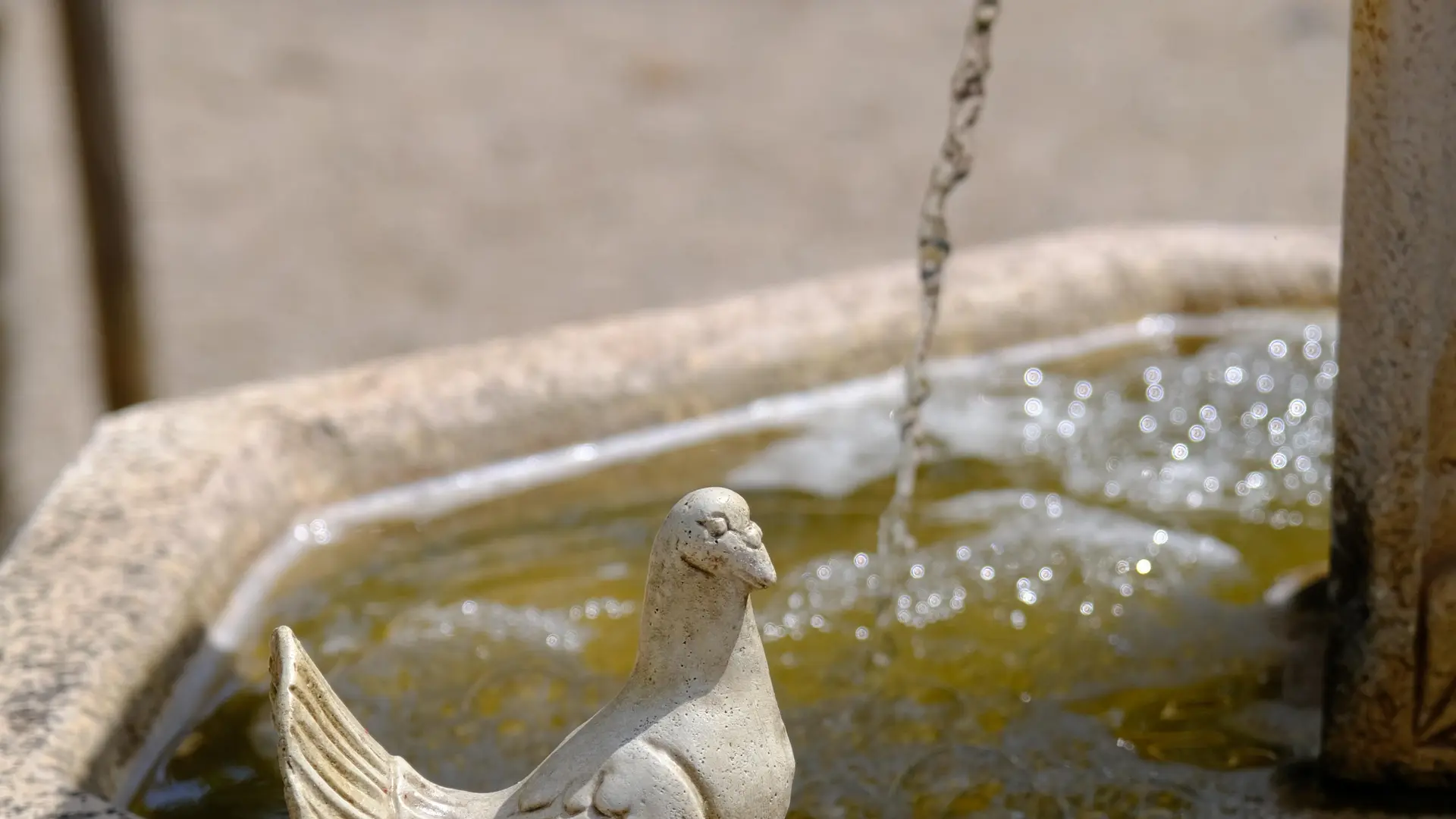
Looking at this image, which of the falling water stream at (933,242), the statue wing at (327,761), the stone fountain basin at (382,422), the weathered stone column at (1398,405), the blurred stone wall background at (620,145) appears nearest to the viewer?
the statue wing at (327,761)

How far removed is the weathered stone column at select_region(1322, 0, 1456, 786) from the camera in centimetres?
177

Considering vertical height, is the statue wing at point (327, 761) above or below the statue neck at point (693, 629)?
below

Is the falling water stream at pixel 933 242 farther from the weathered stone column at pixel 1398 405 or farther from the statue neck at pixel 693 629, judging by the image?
the statue neck at pixel 693 629

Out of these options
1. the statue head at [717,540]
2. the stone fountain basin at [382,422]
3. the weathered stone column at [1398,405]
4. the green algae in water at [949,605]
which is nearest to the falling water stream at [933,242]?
the green algae in water at [949,605]

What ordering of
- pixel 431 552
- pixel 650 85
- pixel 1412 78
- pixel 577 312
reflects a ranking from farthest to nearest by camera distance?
pixel 650 85 < pixel 577 312 < pixel 431 552 < pixel 1412 78

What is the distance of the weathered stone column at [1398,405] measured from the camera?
5.80 feet

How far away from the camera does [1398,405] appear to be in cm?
184

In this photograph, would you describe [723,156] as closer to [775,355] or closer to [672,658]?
[775,355]

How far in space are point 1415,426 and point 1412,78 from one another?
35 cm

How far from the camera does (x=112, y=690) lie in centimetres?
192

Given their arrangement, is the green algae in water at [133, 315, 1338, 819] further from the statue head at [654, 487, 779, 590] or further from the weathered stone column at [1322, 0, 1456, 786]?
the statue head at [654, 487, 779, 590]

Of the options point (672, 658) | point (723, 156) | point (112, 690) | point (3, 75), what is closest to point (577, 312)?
point (723, 156)

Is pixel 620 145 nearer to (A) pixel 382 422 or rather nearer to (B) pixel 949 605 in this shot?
(A) pixel 382 422

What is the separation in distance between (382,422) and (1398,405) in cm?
147
